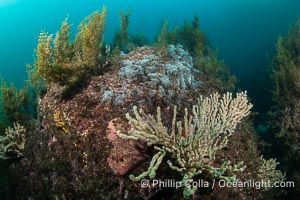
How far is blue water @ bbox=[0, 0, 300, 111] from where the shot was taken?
47.1 m

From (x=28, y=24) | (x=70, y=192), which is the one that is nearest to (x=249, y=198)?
(x=70, y=192)

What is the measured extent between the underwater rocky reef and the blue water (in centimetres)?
3028

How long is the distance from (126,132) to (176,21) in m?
62.5

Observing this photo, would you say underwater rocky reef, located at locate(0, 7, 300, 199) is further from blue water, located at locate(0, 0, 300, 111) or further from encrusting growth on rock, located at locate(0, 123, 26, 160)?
blue water, located at locate(0, 0, 300, 111)

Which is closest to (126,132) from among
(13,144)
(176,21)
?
(13,144)

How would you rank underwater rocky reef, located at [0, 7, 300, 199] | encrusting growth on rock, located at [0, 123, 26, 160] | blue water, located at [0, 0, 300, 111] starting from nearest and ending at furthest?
underwater rocky reef, located at [0, 7, 300, 199]
encrusting growth on rock, located at [0, 123, 26, 160]
blue water, located at [0, 0, 300, 111]

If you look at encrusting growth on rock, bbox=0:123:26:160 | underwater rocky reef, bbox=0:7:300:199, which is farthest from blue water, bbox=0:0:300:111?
encrusting growth on rock, bbox=0:123:26:160

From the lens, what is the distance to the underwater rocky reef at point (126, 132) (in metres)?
4.30

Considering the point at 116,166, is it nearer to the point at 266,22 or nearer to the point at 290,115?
the point at 290,115

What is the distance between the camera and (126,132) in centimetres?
527

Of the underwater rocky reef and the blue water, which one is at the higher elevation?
the blue water

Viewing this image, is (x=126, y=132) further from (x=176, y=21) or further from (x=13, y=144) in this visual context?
(x=176, y=21)

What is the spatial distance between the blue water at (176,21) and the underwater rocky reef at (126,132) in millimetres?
30283

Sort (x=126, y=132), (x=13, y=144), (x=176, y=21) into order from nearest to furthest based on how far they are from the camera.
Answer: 1. (x=126, y=132)
2. (x=13, y=144)
3. (x=176, y=21)
